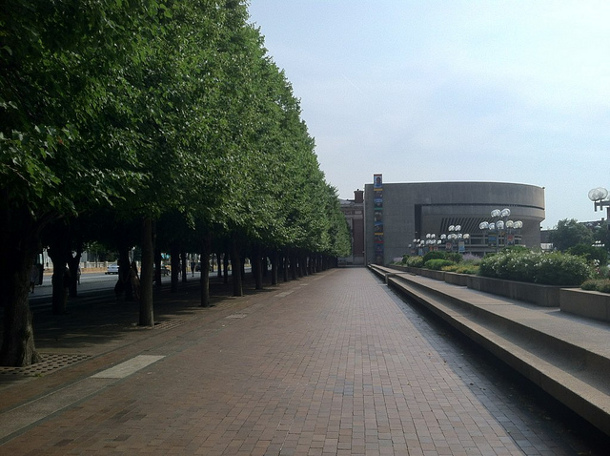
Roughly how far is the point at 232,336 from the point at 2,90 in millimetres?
7857

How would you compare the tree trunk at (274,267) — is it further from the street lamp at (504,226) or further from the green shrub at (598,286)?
the green shrub at (598,286)

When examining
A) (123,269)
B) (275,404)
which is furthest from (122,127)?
(123,269)

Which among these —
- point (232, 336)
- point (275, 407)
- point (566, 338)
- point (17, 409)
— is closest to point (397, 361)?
point (566, 338)

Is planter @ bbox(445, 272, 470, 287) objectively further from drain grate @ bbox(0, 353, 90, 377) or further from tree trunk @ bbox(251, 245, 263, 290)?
drain grate @ bbox(0, 353, 90, 377)

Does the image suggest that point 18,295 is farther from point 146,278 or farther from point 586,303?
point 586,303

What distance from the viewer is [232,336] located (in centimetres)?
1295

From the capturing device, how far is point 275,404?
6801 mm

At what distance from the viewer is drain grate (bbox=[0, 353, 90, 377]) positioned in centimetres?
911

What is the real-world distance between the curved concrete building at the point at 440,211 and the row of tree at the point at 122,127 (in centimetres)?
10321

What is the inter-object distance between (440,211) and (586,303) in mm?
113403

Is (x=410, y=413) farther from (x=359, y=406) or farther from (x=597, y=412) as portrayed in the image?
(x=597, y=412)

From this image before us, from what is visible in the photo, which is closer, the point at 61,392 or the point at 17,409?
the point at 17,409

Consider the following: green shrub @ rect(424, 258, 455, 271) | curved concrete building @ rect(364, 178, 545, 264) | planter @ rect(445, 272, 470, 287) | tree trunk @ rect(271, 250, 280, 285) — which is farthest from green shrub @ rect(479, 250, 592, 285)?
curved concrete building @ rect(364, 178, 545, 264)

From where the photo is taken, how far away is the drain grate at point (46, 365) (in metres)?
9.11
